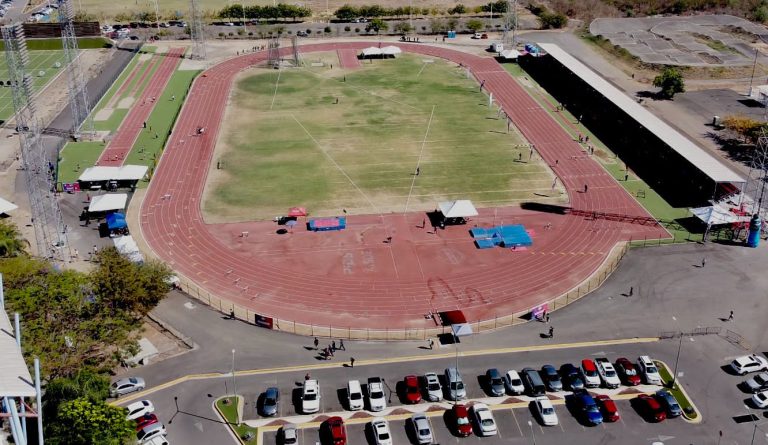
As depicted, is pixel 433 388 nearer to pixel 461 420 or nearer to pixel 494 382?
pixel 461 420

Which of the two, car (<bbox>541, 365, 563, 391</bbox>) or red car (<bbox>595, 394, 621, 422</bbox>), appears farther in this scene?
car (<bbox>541, 365, 563, 391</bbox>)

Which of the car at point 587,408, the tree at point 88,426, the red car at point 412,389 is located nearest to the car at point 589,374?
the car at point 587,408

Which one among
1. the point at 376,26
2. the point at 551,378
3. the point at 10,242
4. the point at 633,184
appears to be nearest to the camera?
the point at 551,378

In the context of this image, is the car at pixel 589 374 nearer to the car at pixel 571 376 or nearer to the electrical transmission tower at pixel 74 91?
the car at pixel 571 376

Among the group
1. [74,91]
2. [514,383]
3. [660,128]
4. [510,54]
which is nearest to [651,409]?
[514,383]

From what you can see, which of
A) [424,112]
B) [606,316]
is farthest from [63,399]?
[424,112]

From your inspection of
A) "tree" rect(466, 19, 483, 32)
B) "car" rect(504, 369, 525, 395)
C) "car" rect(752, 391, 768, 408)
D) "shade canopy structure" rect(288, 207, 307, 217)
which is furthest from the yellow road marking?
"tree" rect(466, 19, 483, 32)

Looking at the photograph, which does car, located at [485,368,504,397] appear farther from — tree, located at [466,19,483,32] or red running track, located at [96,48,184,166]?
tree, located at [466,19,483,32]
